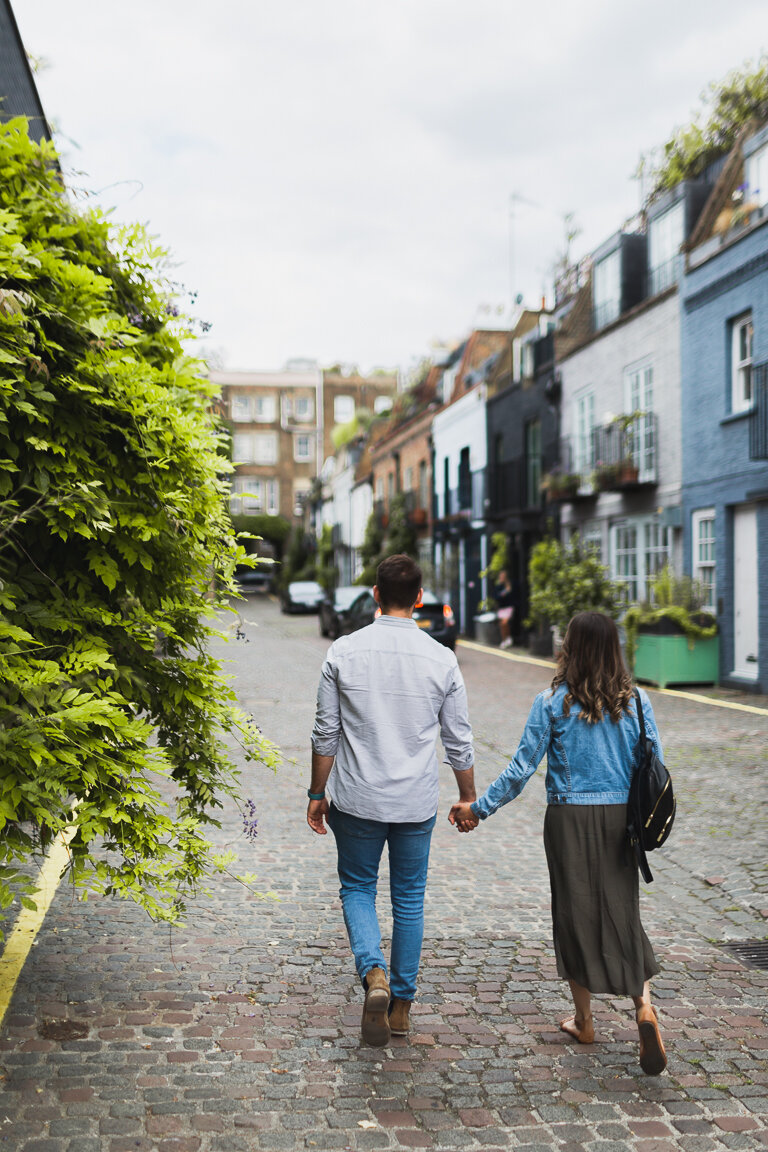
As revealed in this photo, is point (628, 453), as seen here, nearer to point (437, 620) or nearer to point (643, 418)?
point (643, 418)

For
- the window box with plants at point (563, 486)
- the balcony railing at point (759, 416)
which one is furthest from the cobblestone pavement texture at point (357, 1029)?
the window box with plants at point (563, 486)

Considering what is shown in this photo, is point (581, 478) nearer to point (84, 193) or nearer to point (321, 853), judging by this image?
point (321, 853)

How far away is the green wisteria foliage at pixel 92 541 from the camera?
3.16 metres

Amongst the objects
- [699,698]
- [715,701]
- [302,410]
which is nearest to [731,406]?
[699,698]

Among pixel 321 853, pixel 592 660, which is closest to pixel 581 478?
pixel 321 853

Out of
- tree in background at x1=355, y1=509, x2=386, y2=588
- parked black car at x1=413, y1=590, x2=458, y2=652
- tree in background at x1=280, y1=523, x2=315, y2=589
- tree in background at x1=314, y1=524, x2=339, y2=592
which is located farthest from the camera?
tree in background at x1=280, y1=523, x2=315, y2=589

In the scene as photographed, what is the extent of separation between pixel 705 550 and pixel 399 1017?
13997mm

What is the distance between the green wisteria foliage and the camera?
3.16 meters

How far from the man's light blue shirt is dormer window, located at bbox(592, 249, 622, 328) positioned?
17980 mm

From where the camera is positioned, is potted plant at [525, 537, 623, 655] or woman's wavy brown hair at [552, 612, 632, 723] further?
potted plant at [525, 537, 623, 655]

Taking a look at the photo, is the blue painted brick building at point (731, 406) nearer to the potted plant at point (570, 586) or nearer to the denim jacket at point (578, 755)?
the potted plant at point (570, 586)

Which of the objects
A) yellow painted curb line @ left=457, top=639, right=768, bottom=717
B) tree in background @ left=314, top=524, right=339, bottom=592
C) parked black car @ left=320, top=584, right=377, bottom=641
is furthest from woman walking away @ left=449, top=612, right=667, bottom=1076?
tree in background @ left=314, top=524, right=339, bottom=592

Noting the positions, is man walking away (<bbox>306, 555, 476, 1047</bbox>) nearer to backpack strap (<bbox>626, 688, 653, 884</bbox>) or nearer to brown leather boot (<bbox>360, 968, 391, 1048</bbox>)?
brown leather boot (<bbox>360, 968, 391, 1048</bbox>)

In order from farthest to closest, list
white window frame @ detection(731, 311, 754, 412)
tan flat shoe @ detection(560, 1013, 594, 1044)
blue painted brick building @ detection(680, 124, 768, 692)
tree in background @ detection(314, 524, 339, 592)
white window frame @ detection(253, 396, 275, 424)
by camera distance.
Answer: white window frame @ detection(253, 396, 275, 424)
tree in background @ detection(314, 524, 339, 592)
white window frame @ detection(731, 311, 754, 412)
blue painted brick building @ detection(680, 124, 768, 692)
tan flat shoe @ detection(560, 1013, 594, 1044)
